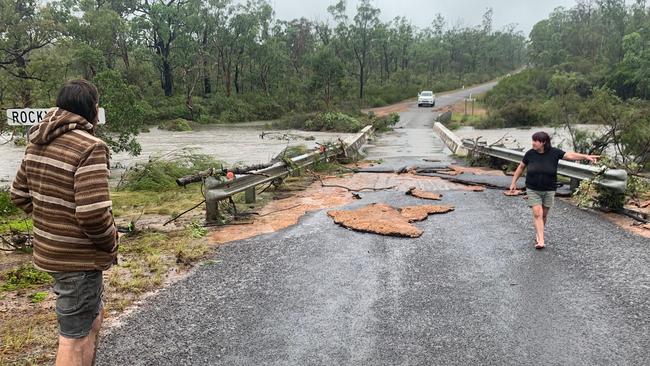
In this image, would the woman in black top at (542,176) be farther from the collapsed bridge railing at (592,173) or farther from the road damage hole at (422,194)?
the road damage hole at (422,194)

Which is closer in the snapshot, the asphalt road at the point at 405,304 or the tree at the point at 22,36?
the asphalt road at the point at 405,304

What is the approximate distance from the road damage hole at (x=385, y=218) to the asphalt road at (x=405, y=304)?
237 mm

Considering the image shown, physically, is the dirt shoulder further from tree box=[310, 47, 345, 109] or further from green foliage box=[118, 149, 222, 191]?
tree box=[310, 47, 345, 109]

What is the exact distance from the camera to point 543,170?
6.68m

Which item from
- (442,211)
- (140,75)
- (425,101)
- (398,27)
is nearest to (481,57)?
(398,27)

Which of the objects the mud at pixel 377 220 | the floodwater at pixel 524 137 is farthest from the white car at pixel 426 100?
the mud at pixel 377 220

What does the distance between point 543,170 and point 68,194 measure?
5.77 m

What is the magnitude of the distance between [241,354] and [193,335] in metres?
0.53

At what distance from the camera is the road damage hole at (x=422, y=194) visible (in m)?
9.40

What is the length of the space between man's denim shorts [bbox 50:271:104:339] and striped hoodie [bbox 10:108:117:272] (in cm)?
6

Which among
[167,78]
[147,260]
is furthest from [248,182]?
[167,78]

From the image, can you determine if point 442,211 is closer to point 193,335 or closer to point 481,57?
point 193,335

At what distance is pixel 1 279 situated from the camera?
17.2 feet

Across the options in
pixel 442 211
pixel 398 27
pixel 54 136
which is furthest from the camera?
pixel 398 27
